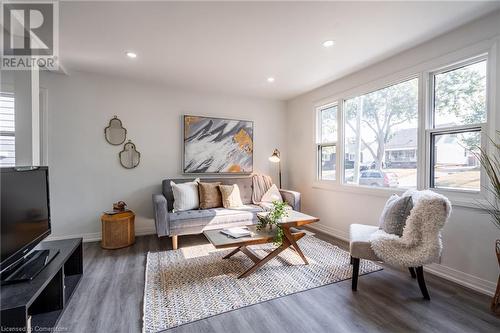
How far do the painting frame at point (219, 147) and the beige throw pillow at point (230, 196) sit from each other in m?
0.59

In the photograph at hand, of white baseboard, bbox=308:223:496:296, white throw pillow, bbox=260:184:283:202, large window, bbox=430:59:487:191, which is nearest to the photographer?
white baseboard, bbox=308:223:496:296

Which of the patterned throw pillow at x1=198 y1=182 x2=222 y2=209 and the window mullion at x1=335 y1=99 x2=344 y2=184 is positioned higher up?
the window mullion at x1=335 y1=99 x2=344 y2=184

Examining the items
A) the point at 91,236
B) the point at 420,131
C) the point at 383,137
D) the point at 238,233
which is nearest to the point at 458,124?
the point at 420,131

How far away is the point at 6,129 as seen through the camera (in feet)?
8.42

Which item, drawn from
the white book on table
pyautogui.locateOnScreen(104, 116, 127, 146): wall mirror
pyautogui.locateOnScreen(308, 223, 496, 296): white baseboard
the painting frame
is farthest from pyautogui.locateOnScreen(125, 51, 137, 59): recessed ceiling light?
pyautogui.locateOnScreen(308, 223, 496, 296): white baseboard

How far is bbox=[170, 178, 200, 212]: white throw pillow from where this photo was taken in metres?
3.31

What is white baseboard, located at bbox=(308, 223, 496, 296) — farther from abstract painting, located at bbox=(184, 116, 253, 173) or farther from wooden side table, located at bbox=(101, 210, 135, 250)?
wooden side table, located at bbox=(101, 210, 135, 250)

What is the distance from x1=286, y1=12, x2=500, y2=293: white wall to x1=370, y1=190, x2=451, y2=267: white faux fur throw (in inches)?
23.0

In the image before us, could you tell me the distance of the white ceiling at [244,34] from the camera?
6.23 feet

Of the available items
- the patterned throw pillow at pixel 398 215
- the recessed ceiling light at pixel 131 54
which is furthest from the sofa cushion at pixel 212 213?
the recessed ceiling light at pixel 131 54

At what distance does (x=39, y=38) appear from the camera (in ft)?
7.48

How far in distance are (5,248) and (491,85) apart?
155 inches

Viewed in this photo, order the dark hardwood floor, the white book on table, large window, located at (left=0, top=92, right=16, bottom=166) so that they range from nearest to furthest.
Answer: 1. the dark hardwood floor
2. the white book on table
3. large window, located at (left=0, top=92, right=16, bottom=166)

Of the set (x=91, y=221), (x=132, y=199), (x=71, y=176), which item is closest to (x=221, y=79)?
(x=132, y=199)
